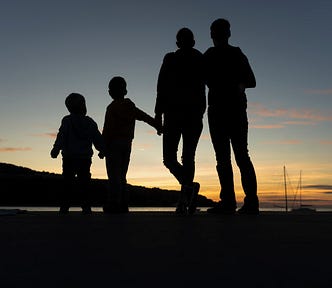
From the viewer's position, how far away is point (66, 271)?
6.72 ft

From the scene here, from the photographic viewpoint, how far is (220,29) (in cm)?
686

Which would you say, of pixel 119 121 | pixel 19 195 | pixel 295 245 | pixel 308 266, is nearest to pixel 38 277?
pixel 308 266

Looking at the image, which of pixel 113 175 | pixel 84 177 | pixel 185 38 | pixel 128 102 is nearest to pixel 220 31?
pixel 185 38

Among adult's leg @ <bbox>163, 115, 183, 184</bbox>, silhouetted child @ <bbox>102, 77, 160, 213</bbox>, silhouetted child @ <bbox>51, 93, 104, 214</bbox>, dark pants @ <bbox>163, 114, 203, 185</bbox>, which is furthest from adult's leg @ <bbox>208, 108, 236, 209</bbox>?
silhouetted child @ <bbox>51, 93, 104, 214</bbox>

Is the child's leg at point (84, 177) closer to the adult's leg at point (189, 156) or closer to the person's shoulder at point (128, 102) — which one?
the person's shoulder at point (128, 102)

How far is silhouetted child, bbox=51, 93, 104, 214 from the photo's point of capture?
8.27 meters

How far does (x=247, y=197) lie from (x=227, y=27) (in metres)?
2.13

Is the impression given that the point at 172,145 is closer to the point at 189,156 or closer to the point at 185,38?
the point at 189,156

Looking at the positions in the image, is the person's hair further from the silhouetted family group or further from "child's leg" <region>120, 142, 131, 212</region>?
"child's leg" <region>120, 142, 131, 212</region>

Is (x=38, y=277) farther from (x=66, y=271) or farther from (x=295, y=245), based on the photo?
(x=295, y=245)

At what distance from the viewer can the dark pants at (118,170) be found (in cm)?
791

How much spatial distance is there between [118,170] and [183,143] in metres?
1.43

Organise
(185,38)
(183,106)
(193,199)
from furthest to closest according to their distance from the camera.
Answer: (185,38) < (183,106) < (193,199)

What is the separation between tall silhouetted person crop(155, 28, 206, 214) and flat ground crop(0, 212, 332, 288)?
132 inches
